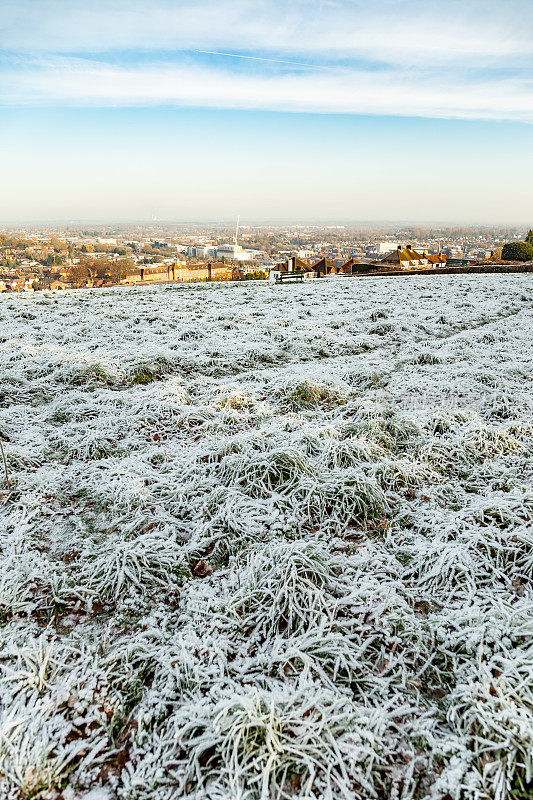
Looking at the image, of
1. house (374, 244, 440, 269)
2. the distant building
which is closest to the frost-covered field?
house (374, 244, 440, 269)

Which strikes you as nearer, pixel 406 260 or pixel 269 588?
pixel 269 588

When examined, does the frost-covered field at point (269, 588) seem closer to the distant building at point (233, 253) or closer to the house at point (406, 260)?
the house at point (406, 260)

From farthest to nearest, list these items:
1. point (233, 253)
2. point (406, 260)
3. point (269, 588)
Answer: point (233, 253), point (406, 260), point (269, 588)

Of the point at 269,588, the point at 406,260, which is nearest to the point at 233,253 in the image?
the point at 406,260

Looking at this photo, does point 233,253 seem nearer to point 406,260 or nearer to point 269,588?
point 406,260

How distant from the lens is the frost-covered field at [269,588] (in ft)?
4.91

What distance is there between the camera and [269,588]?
220 centimetres

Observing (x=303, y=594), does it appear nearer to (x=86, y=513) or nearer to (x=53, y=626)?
(x=53, y=626)

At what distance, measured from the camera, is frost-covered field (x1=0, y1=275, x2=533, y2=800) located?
1.50 metres

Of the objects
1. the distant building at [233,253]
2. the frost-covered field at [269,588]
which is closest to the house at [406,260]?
the frost-covered field at [269,588]

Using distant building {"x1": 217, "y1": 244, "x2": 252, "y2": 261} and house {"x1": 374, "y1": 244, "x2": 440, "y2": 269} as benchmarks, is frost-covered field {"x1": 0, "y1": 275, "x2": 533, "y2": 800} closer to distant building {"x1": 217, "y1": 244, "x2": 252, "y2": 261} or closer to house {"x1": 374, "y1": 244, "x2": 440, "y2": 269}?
house {"x1": 374, "y1": 244, "x2": 440, "y2": 269}

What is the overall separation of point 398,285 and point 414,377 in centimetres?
974

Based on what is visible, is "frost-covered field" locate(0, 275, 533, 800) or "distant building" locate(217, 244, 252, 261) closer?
"frost-covered field" locate(0, 275, 533, 800)

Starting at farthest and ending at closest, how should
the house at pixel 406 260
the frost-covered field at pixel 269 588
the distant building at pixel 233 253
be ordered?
the distant building at pixel 233 253 < the house at pixel 406 260 < the frost-covered field at pixel 269 588
